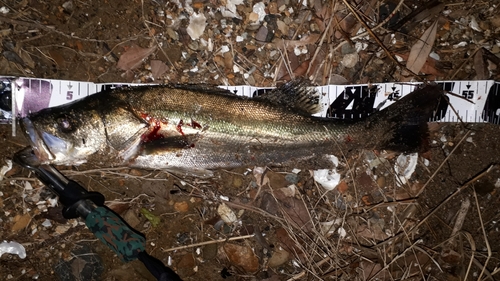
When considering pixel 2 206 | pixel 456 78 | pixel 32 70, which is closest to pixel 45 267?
pixel 2 206

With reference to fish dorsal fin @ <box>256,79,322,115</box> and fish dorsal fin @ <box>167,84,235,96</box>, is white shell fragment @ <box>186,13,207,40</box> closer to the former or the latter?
fish dorsal fin @ <box>167,84,235,96</box>

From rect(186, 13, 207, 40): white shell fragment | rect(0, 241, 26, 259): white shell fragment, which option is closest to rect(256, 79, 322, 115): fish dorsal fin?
rect(186, 13, 207, 40): white shell fragment

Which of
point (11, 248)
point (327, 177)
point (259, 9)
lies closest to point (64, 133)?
point (11, 248)

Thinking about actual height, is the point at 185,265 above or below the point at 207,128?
below

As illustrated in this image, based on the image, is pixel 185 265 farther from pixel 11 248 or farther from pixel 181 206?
pixel 11 248

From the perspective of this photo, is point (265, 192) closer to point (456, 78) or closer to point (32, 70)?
point (456, 78)

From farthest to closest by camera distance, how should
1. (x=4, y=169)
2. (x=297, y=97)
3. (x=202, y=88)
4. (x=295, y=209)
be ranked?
(x=295, y=209) < (x=4, y=169) < (x=297, y=97) < (x=202, y=88)

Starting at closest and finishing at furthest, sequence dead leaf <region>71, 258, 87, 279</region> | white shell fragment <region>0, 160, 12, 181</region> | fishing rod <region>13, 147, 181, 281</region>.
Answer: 1. fishing rod <region>13, 147, 181, 281</region>
2. white shell fragment <region>0, 160, 12, 181</region>
3. dead leaf <region>71, 258, 87, 279</region>
